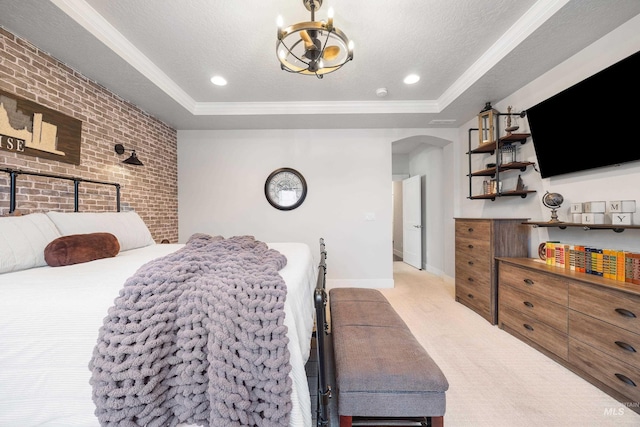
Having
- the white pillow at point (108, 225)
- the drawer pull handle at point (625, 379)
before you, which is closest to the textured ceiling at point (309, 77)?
the white pillow at point (108, 225)

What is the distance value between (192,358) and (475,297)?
3113 millimetres

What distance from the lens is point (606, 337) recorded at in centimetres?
160

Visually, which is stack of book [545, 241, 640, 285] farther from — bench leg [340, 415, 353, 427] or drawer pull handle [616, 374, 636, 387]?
bench leg [340, 415, 353, 427]

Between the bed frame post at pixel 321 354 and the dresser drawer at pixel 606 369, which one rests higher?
the bed frame post at pixel 321 354

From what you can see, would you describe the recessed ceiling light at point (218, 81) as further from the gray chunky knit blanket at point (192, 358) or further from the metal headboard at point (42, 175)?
the gray chunky knit blanket at point (192, 358)

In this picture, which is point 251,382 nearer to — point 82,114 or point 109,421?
point 109,421

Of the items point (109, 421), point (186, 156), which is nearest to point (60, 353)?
point (109, 421)

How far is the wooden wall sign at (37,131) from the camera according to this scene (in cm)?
183

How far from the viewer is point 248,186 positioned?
400 cm

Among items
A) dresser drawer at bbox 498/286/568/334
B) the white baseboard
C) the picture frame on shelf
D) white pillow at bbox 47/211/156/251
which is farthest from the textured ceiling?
the white baseboard

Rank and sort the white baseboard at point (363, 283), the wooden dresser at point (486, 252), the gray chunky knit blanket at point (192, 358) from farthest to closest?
the white baseboard at point (363, 283) < the wooden dresser at point (486, 252) < the gray chunky knit blanket at point (192, 358)

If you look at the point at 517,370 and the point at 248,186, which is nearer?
the point at 517,370

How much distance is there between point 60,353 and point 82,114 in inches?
102

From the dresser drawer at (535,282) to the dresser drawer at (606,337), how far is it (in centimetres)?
15
